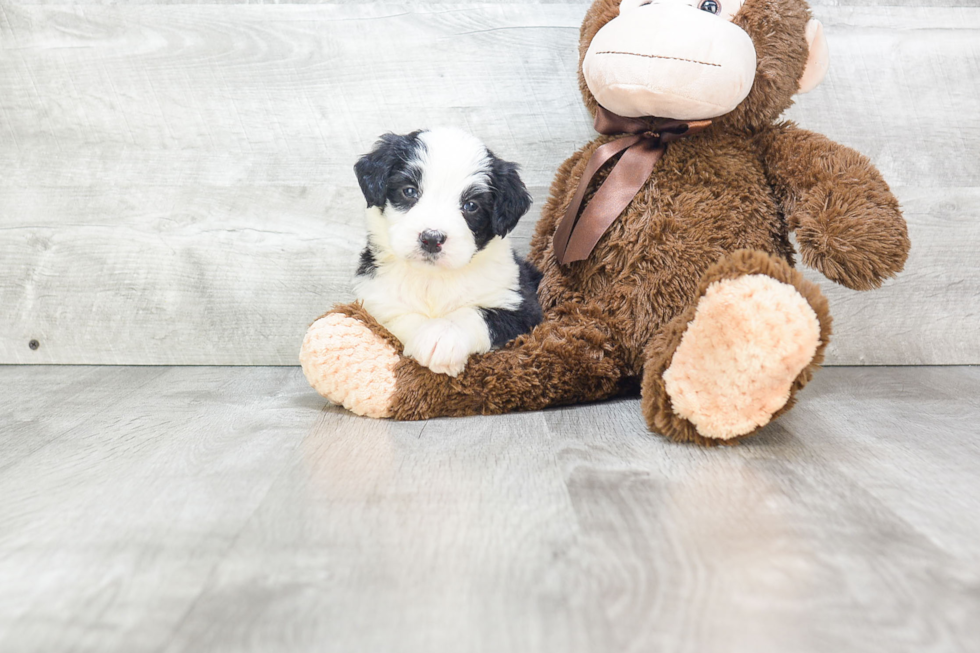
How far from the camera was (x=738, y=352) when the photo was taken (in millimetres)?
1207

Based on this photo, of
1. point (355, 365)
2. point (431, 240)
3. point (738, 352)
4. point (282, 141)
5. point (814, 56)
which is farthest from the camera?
point (282, 141)

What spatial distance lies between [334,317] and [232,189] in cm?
73

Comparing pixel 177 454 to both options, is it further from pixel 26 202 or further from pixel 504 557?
pixel 26 202

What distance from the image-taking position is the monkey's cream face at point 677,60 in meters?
1.42

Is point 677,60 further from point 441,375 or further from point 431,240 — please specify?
point 441,375

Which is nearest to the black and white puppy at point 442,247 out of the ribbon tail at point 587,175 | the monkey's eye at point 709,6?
the ribbon tail at point 587,175

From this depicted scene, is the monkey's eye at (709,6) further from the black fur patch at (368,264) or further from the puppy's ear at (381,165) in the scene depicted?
the black fur patch at (368,264)

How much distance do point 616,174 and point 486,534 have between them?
2.92ft

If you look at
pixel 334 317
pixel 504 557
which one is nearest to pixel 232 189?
pixel 334 317

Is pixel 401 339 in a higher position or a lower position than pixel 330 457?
higher

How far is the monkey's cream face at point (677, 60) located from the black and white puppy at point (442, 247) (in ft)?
0.88

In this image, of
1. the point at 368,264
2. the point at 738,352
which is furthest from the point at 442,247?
the point at 738,352

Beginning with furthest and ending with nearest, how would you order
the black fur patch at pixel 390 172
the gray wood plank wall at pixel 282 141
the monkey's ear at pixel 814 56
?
1. the gray wood plank wall at pixel 282 141
2. the monkey's ear at pixel 814 56
3. the black fur patch at pixel 390 172

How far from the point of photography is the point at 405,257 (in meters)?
1.41
